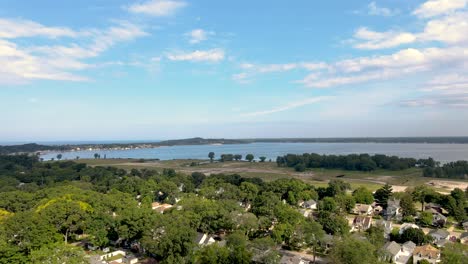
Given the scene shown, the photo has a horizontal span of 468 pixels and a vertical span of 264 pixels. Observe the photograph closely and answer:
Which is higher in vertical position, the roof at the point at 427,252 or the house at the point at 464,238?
the roof at the point at 427,252

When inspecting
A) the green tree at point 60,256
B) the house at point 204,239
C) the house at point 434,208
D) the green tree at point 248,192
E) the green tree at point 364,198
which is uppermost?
the green tree at point 60,256

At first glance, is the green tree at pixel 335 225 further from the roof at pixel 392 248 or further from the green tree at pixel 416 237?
the green tree at pixel 416 237

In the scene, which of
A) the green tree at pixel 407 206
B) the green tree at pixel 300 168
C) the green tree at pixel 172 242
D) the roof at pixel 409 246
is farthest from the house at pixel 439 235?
the green tree at pixel 300 168

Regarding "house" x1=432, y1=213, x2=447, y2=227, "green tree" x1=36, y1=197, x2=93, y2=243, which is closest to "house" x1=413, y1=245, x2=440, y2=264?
"house" x1=432, y1=213, x2=447, y2=227

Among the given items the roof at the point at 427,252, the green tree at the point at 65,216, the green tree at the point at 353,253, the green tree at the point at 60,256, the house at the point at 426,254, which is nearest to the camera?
the green tree at the point at 60,256

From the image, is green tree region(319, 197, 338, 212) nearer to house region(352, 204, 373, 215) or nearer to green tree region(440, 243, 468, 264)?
house region(352, 204, 373, 215)

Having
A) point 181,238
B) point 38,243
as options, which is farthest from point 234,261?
point 38,243
